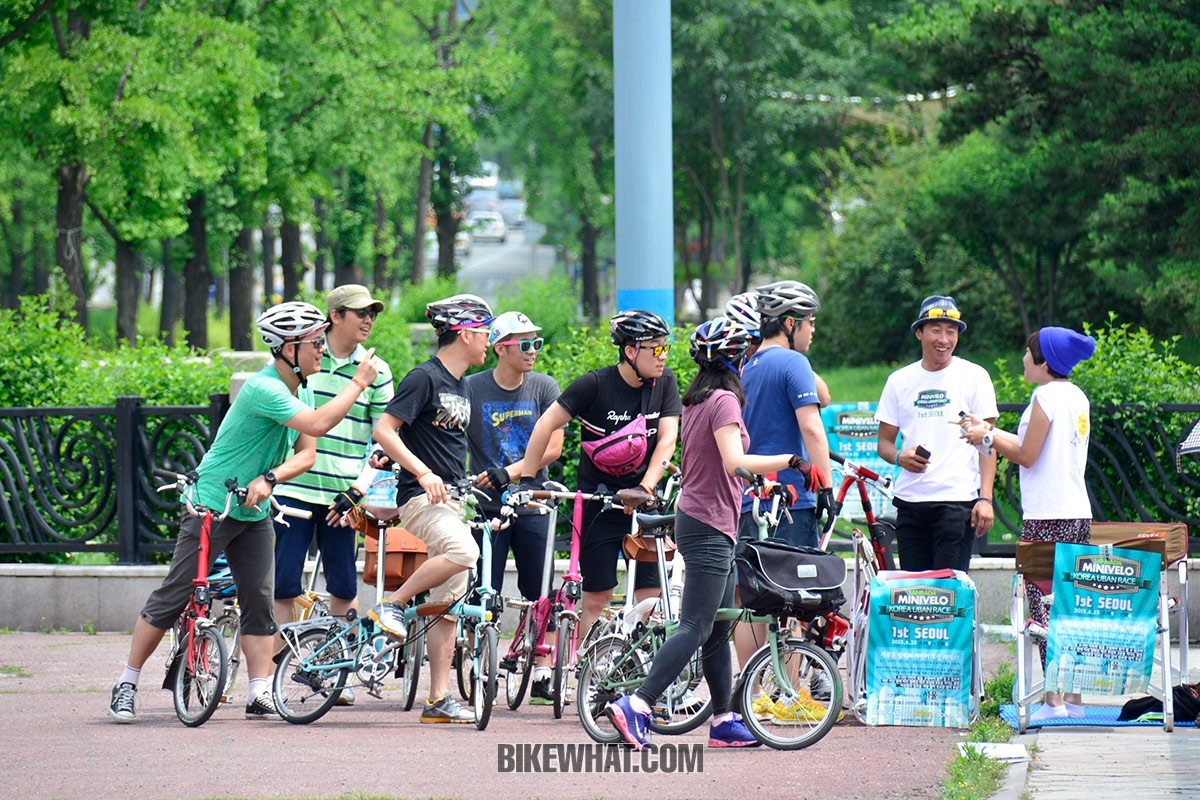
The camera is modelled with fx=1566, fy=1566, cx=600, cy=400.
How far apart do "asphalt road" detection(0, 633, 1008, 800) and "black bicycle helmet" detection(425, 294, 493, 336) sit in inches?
74.8

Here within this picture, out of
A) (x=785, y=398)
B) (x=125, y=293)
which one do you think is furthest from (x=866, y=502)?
(x=125, y=293)

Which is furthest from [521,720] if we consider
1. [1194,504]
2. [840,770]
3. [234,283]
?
[234,283]

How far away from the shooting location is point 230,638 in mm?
7879

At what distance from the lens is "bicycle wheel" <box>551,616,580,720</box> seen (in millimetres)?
7293

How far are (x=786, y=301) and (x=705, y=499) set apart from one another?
139cm

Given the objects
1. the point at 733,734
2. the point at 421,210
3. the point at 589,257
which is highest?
the point at 421,210

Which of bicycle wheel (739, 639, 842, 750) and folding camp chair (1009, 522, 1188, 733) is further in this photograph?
folding camp chair (1009, 522, 1188, 733)

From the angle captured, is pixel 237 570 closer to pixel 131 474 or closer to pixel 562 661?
pixel 562 661

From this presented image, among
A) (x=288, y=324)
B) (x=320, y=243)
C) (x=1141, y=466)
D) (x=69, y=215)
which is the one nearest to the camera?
(x=288, y=324)

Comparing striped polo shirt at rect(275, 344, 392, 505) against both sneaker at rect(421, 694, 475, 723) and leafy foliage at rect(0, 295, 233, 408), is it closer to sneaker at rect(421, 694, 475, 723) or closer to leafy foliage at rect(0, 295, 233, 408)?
sneaker at rect(421, 694, 475, 723)

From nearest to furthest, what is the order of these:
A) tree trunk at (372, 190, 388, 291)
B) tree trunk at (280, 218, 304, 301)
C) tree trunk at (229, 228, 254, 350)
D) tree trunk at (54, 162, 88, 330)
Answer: tree trunk at (54, 162, 88, 330) → tree trunk at (229, 228, 254, 350) → tree trunk at (280, 218, 304, 301) → tree trunk at (372, 190, 388, 291)

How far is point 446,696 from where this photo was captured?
7.47m

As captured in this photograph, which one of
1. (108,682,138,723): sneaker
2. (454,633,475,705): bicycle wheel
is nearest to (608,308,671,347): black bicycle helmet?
(454,633,475,705): bicycle wheel

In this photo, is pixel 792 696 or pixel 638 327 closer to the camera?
pixel 792 696
